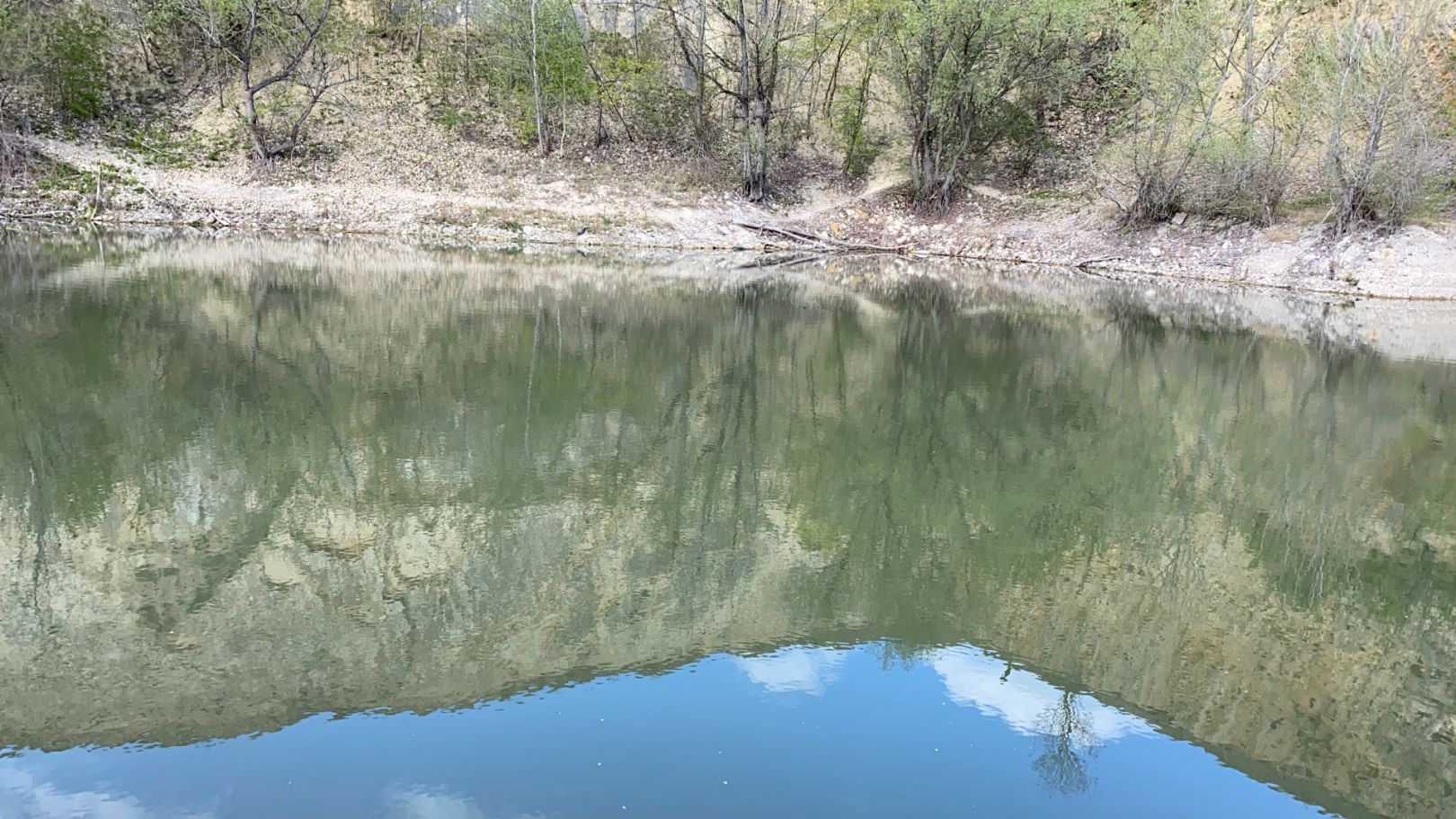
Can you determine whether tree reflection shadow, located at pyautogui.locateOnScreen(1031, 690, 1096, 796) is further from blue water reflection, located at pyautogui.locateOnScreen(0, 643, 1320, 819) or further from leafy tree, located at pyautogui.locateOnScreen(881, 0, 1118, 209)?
leafy tree, located at pyautogui.locateOnScreen(881, 0, 1118, 209)

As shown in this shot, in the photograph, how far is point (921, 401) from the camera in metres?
14.5

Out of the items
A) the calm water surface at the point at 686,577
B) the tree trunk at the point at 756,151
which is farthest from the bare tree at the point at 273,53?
the calm water surface at the point at 686,577

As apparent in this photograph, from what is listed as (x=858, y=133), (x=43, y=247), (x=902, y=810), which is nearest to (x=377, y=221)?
(x=43, y=247)

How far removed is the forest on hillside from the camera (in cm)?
3170

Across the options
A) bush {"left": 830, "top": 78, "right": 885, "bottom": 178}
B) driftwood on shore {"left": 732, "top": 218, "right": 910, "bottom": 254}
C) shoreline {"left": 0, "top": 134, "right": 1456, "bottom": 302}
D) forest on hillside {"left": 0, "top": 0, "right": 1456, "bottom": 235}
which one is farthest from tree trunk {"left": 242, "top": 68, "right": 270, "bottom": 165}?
bush {"left": 830, "top": 78, "right": 885, "bottom": 178}

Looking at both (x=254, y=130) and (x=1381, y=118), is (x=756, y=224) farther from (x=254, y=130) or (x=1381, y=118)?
(x=1381, y=118)

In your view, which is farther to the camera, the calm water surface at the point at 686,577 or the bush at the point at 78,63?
the bush at the point at 78,63

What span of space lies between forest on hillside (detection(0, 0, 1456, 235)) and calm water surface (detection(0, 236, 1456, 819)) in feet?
64.2

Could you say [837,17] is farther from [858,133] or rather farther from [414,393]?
[414,393]

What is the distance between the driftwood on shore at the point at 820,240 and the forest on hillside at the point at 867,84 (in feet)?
7.55

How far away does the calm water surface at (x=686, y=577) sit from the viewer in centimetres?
540

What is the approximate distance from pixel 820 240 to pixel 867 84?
30.6ft

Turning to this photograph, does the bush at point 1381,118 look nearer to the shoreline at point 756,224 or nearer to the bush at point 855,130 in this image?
the shoreline at point 756,224

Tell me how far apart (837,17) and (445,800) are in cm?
4319
